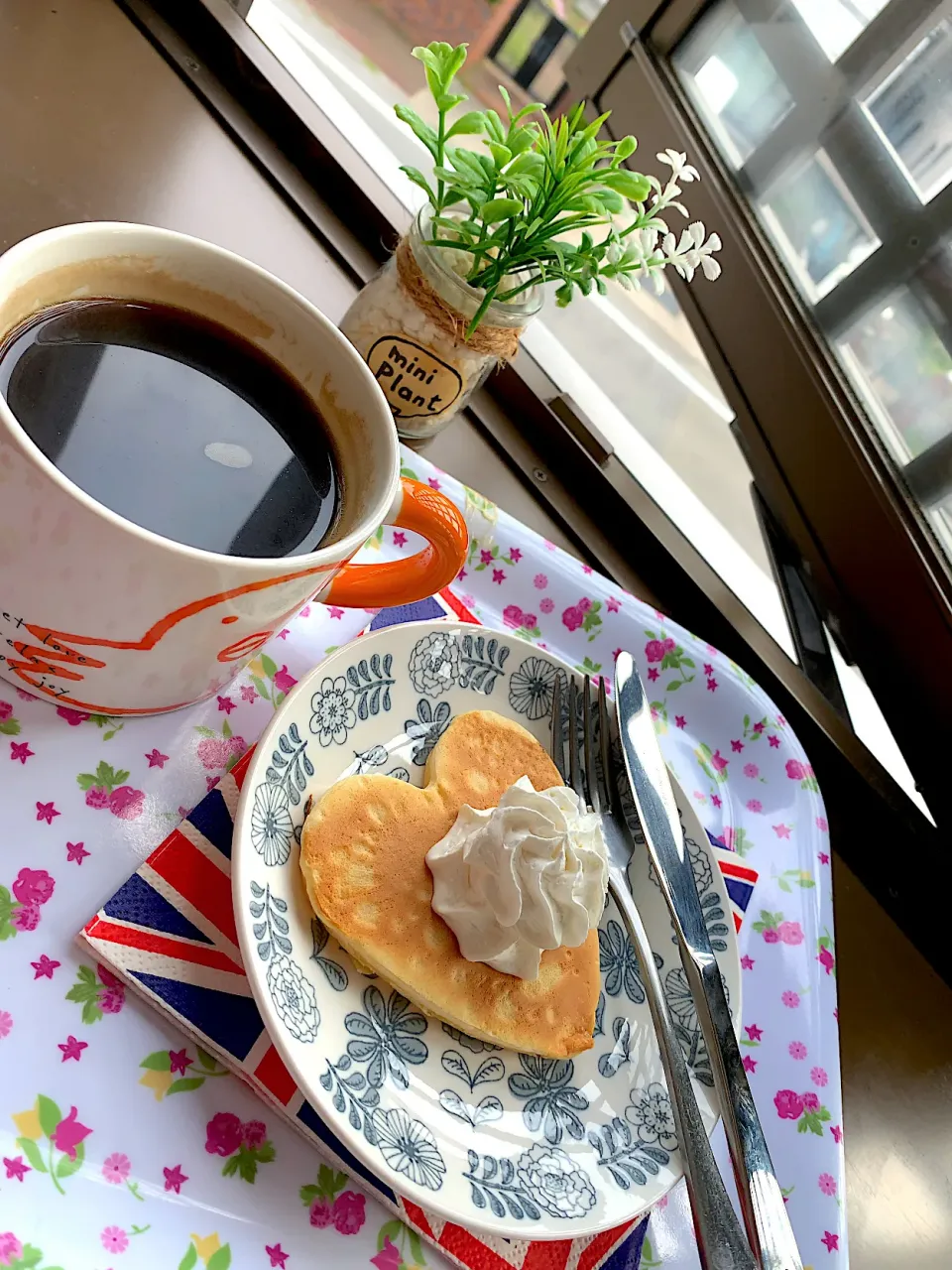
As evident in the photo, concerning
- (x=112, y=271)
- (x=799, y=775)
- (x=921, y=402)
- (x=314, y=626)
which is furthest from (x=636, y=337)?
(x=112, y=271)

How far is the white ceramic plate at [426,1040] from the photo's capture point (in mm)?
406

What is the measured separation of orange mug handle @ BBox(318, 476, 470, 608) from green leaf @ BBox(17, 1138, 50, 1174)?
0.87ft

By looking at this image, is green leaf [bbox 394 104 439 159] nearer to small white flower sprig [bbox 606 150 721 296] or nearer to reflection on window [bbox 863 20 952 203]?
small white flower sprig [bbox 606 150 721 296]

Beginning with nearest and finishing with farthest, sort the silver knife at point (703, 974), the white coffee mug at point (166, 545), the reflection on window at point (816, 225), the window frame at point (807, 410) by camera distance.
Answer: the white coffee mug at point (166, 545) < the silver knife at point (703, 974) < the window frame at point (807, 410) < the reflection on window at point (816, 225)

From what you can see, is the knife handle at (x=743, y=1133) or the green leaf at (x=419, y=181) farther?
the green leaf at (x=419, y=181)

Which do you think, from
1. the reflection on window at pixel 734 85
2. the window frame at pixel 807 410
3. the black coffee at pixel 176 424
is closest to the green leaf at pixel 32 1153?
the black coffee at pixel 176 424

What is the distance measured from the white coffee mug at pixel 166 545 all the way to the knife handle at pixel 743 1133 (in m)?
0.26

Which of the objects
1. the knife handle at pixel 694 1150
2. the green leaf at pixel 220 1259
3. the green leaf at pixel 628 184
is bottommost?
the green leaf at pixel 220 1259

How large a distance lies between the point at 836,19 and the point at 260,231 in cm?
72

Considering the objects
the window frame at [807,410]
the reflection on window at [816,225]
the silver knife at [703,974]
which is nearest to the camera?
A: the silver knife at [703,974]

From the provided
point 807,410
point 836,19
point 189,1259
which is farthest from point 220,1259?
point 836,19

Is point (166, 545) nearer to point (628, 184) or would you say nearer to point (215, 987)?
point (215, 987)

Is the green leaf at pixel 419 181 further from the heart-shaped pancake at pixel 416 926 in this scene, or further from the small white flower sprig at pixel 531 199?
the heart-shaped pancake at pixel 416 926

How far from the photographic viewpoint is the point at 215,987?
430mm
